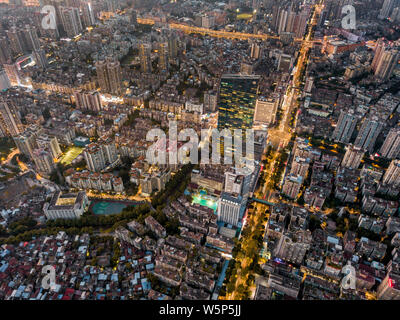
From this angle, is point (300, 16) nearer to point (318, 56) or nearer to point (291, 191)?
point (318, 56)

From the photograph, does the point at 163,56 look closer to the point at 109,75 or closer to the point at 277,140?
the point at 109,75

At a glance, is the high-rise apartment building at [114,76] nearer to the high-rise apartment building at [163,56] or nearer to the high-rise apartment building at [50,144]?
the high-rise apartment building at [163,56]

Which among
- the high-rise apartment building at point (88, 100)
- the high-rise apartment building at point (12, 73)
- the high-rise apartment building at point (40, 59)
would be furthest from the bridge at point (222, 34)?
the high-rise apartment building at point (12, 73)

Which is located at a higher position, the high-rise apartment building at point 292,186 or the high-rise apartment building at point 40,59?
the high-rise apartment building at point 40,59
